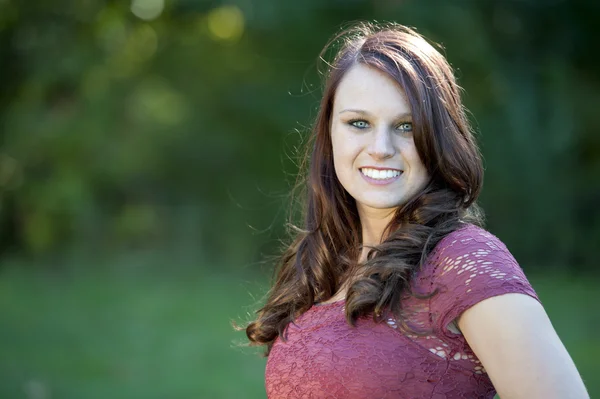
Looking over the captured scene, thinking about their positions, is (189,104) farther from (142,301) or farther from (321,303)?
(321,303)

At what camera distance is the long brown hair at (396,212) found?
7.24 feet

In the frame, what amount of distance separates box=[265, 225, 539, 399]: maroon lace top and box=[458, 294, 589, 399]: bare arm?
35 millimetres

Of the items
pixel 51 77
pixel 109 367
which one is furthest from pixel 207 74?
pixel 109 367

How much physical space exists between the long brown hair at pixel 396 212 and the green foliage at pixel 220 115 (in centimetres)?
790

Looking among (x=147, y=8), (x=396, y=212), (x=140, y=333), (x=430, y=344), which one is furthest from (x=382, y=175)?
(x=147, y=8)

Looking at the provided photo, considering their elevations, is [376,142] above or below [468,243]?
above

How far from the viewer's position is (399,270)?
2.16m

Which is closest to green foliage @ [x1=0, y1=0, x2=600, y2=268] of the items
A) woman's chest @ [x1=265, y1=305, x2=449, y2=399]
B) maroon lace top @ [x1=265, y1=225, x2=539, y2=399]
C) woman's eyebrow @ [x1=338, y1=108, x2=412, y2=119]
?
woman's eyebrow @ [x1=338, y1=108, x2=412, y2=119]

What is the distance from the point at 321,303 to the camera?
2.49 m

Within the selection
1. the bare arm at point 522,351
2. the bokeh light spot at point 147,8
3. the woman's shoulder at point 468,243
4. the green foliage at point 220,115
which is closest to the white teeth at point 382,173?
the woman's shoulder at point 468,243

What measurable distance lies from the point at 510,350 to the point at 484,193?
38.8 ft

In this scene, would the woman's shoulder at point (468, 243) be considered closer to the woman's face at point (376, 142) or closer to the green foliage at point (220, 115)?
the woman's face at point (376, 142)

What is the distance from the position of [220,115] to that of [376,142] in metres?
12.7

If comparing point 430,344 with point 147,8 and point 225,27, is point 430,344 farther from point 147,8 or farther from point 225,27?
point 225,27
